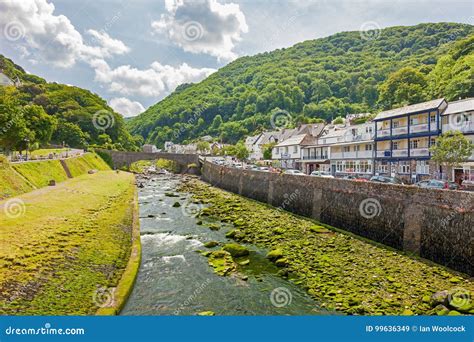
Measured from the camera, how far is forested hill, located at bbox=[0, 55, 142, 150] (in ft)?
184

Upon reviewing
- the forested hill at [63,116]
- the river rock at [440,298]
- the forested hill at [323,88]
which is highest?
the forested hill at [323,88]

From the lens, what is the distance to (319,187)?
29.0 meters

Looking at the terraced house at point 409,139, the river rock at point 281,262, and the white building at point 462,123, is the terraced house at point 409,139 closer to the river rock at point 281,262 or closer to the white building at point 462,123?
the white building at point 462,123

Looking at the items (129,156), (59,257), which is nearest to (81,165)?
(129,156)

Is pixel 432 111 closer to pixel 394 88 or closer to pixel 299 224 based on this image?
pixel 299 224

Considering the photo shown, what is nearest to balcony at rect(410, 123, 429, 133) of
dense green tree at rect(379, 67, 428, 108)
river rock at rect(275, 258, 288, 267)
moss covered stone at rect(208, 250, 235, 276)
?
river rock at rect(275, 258, 288, 267)

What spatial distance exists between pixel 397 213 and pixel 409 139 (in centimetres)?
2882

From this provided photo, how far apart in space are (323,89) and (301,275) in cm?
16893

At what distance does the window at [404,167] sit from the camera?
4341 cm

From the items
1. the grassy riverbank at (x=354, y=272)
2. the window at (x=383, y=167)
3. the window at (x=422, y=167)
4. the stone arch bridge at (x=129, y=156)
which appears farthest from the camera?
the stone arch bridge at (x=129, y=156)

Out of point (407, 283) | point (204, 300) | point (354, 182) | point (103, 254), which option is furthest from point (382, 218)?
point (103, 254)

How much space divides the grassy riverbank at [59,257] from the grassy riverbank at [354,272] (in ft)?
32.0

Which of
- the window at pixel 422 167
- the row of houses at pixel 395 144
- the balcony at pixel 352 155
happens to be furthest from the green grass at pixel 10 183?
the window at pixel 422 167

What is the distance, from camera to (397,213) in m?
19.9
